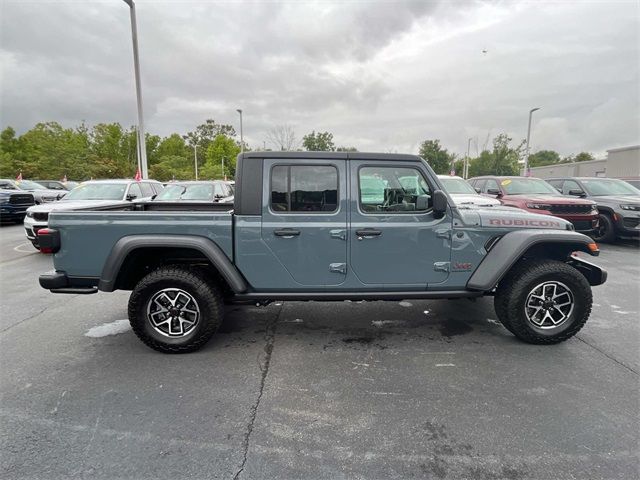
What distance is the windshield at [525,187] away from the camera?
31.0 feet

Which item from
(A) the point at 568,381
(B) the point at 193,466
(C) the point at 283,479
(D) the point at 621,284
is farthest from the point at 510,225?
(D) the point at 621,284

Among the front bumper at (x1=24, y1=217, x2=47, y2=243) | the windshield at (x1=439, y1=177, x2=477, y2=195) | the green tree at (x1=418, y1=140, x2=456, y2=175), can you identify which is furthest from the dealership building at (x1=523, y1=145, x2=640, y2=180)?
the front bumper at (x1=24, y1=217, x2=47, y2=243)

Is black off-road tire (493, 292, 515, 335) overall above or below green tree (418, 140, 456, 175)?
below

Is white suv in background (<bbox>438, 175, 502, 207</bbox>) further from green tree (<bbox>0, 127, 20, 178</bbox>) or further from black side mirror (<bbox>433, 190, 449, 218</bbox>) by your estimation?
green tree (<bbox>0, 127, 20, 178</bbox>)

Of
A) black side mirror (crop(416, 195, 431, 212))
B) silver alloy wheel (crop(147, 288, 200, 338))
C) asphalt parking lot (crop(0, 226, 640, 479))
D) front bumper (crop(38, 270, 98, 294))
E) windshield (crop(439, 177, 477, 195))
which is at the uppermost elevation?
windshield (crop(439, 177, 477, 195))

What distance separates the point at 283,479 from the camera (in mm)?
1982

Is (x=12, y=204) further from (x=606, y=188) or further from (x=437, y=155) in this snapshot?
(x=437, y=155)

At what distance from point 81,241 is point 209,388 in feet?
6.16

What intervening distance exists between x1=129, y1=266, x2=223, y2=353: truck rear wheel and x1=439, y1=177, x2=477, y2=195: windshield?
765cm

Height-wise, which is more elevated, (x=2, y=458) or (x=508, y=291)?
(x=508, y=291)

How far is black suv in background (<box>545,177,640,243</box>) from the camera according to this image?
881 centimetres

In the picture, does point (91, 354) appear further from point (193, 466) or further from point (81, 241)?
point (193, 466)

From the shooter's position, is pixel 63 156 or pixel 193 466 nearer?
pixel 193 466

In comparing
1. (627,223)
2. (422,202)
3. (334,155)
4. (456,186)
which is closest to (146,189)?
(334,155)
